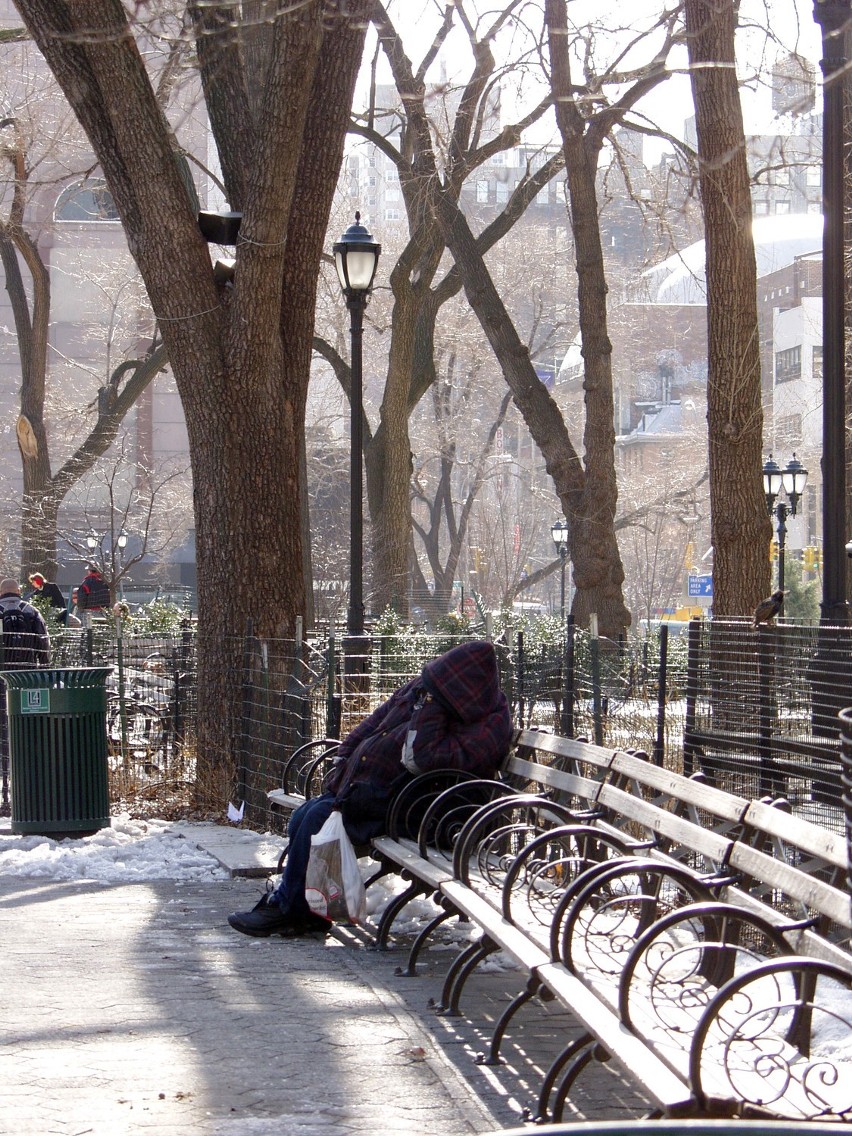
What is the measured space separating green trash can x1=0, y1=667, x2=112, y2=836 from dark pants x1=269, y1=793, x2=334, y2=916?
2.94 m

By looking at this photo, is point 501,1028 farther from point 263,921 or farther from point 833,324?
point 833,324

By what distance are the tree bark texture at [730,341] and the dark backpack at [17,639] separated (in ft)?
19.8

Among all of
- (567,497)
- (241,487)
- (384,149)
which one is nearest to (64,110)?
(384,149)

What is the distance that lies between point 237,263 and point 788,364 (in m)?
72.3

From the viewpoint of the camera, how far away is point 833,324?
10.2m

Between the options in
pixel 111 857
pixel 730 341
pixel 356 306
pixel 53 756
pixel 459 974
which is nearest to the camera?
pixel 459 974

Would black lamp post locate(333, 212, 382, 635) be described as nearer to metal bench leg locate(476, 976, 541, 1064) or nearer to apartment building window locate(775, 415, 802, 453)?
metal bench leg locate(476, 976, 541, 1064)

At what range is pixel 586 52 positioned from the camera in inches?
724

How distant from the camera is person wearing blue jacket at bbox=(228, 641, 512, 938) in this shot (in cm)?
730

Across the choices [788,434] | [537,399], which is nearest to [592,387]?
[537,399]

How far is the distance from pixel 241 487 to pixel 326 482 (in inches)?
1556

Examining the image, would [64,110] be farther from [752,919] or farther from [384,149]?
[752,919]

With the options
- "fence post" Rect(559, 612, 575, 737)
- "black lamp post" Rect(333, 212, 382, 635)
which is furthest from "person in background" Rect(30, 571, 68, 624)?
"fence post" Rect(559, 612, 575, 737)

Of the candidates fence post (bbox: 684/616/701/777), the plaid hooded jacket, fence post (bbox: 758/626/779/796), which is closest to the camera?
the plaid hooded jacket
